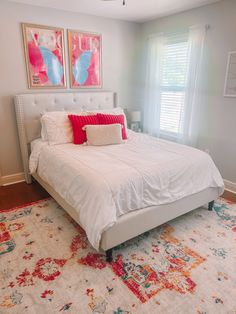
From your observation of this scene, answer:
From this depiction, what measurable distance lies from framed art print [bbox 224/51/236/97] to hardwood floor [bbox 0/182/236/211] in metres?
1.40

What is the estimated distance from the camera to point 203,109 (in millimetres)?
3357

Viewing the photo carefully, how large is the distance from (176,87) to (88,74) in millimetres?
1487

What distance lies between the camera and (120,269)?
182cm

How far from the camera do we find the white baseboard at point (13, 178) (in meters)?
3.32

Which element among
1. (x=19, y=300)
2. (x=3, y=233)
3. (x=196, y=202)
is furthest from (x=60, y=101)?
(x=19, y=300)

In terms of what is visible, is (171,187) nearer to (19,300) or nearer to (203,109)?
(19,300)

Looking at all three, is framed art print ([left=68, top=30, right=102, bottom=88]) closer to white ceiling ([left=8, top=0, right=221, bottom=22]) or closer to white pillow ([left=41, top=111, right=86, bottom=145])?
white ceiling ([left=8, top=0, right=221, bottom=22])

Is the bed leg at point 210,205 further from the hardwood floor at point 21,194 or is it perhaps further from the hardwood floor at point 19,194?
the hardwood floor at point 19,194

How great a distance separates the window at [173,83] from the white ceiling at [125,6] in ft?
1.34

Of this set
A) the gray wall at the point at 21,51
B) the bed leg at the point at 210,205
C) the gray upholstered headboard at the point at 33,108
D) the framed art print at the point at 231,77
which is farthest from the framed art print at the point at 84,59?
the bed leg at the point at 210,205

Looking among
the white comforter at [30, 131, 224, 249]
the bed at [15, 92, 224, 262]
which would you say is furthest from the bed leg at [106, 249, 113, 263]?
the white comforter at [30, 131, 224, 249]

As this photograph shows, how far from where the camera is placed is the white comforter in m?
1.77

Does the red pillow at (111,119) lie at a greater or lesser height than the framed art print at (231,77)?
lesser

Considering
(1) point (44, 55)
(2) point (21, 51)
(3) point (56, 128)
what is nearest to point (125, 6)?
(1) point (44, 55)
